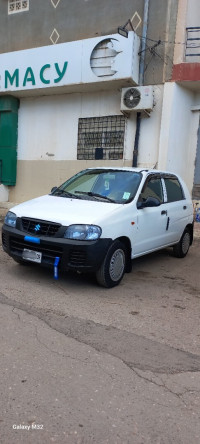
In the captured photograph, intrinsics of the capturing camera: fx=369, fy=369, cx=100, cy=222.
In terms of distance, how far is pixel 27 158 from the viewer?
1255 cm

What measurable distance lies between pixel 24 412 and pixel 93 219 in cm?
252

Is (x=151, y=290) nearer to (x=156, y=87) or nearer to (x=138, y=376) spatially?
A: (x=138, y=376)

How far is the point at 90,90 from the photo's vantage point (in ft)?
35.7

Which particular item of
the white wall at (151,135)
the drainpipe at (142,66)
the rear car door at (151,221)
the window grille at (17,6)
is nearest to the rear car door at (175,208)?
the rear car door at (151,221)

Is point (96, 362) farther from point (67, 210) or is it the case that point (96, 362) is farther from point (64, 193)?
point (64, 193)

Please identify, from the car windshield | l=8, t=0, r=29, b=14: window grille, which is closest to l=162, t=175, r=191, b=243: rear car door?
the car windshield

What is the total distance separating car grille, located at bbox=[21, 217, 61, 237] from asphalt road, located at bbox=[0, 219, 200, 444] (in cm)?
72

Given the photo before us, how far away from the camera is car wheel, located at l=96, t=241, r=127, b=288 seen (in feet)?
15.4

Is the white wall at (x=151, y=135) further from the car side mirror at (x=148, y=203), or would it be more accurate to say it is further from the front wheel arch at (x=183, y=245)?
the car side mirror at (x=148, y=203)

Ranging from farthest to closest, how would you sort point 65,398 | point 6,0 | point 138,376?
point 6,0
point 138,376
point 65,398

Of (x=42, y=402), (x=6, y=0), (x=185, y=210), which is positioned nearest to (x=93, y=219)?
(x=42, y=402)

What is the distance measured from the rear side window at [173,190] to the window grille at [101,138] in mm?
4043

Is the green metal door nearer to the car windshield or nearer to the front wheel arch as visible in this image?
the car windshield

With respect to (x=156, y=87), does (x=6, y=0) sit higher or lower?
higher
